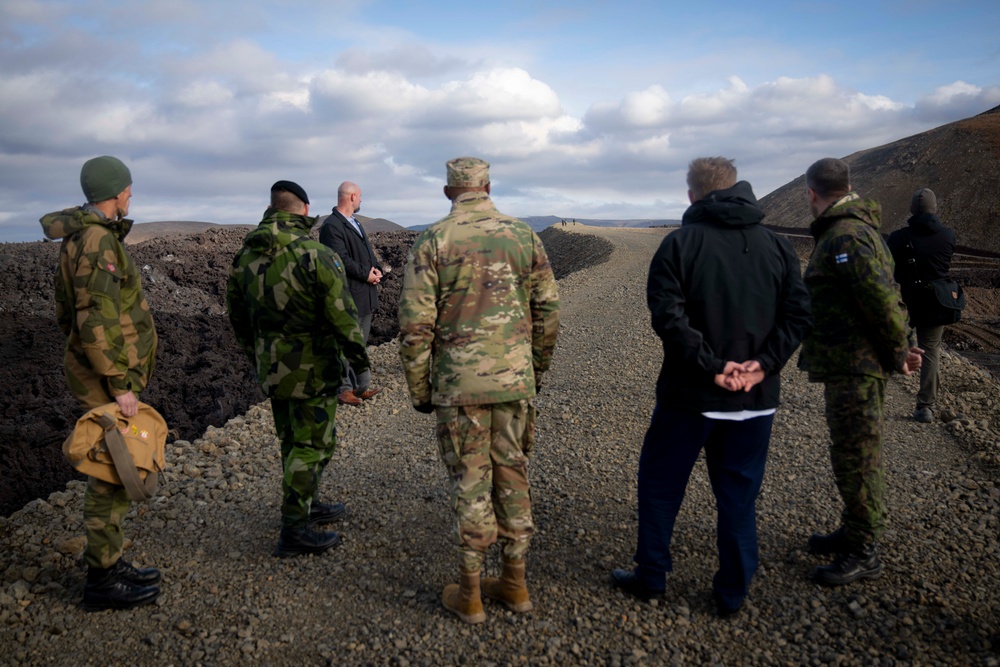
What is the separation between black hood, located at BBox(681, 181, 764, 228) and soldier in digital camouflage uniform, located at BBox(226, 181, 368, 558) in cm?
209

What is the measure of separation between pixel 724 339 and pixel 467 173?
4.98ft

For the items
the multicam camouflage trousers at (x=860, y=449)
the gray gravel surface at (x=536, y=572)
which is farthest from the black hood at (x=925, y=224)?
the multicam camouflage trousers at (x=860, y=449)

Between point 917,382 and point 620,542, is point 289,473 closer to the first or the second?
point 620,542

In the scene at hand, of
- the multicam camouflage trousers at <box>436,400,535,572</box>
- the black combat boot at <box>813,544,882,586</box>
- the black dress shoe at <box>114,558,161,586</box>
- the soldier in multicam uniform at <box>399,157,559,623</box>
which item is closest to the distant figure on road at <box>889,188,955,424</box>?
the black combat boot at <box>813,544,882,586</box>

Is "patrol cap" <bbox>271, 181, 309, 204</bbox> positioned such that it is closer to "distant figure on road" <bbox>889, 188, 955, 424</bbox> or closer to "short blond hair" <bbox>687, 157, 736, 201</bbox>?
"short blond hair" <bbox>687, 157, 736, 201</bbox>

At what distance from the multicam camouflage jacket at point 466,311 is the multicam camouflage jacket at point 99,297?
1529 mm

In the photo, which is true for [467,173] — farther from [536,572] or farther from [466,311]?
[536,572]

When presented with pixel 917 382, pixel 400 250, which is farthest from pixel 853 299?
pixel 400 250

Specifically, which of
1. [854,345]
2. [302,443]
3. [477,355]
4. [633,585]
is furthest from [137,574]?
[854,345]

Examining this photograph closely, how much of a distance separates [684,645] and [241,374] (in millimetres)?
8748

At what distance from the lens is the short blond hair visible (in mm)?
3434

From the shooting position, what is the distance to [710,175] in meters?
3.44

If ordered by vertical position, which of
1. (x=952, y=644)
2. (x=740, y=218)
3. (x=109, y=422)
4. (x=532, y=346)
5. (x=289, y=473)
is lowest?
(x=952, y=644)

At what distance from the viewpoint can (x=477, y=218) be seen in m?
3.49
